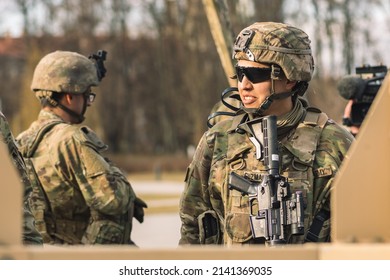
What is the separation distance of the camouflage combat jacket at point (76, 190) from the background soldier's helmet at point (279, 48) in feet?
6.30

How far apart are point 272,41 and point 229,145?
503 millimetres

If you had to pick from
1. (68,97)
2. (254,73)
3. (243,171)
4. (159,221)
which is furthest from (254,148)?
(159,221)

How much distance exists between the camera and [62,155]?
23.4ft

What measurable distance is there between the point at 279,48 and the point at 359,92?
105 inches

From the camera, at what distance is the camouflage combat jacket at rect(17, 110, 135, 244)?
710 centimetres

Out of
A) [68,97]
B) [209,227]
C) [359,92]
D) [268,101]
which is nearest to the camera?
[268,101]

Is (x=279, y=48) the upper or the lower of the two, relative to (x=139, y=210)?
upper

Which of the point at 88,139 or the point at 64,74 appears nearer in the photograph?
the point at 88,139

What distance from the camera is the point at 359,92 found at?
7.93 meters

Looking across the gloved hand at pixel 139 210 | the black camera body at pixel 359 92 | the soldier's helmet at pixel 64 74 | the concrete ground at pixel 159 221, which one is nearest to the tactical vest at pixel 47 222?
the gloved hand at pixel 139 210

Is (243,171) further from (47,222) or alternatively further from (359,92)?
(359,92)

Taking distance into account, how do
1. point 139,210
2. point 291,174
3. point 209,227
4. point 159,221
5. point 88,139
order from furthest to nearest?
point 159,221
point 139,210
point 88,139
point 209,227
point 291,174

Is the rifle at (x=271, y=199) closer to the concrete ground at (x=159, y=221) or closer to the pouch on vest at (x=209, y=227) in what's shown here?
the pouch on vest at (x=209, y=227)
